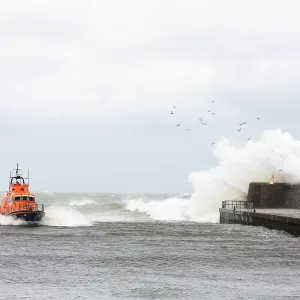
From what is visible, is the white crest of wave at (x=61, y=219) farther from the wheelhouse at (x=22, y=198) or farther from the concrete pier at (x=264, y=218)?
the concrete pier at (x=264, y=218)

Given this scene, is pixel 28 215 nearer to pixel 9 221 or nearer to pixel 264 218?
pixel 9 221

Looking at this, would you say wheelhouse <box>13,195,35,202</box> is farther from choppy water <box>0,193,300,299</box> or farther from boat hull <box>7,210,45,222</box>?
choppy water <box>0,193,300,299</box>

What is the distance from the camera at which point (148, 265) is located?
2862 cm

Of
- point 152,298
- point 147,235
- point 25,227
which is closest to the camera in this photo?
point 152,298

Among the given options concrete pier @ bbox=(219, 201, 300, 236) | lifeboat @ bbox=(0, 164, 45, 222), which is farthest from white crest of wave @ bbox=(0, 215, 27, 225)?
concrete pier @ bbox=(219, 201, 300, 236)

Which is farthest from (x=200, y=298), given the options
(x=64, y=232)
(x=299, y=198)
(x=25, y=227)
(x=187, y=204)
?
(x=187, y=204)

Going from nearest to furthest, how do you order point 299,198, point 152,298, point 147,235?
point 152,298
point 147,235
point 299,198

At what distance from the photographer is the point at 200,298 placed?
21.9 metres

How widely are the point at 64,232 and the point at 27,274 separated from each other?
1918 cm

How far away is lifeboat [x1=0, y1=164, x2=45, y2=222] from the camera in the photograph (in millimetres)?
49094

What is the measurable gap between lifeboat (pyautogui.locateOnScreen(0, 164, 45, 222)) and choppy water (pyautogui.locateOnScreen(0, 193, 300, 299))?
11.0 feet

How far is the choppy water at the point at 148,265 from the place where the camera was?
2286 cm

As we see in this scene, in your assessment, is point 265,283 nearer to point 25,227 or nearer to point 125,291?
point 125,291

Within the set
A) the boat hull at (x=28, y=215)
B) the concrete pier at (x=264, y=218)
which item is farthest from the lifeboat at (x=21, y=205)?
the concrete pier at (x=264, y=218)
